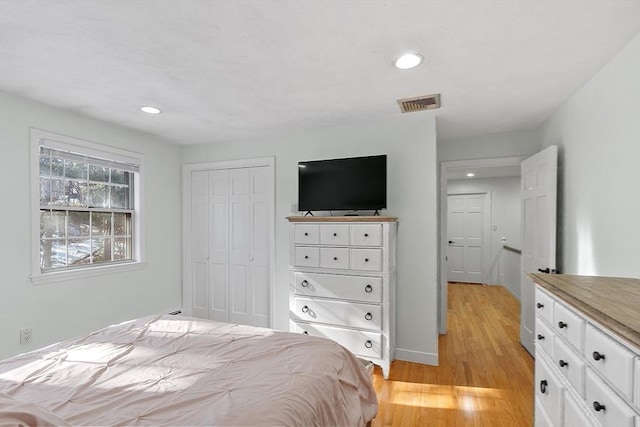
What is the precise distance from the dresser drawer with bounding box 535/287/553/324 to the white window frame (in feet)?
12.4

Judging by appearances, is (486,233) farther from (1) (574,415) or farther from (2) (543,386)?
(1) (574,415)

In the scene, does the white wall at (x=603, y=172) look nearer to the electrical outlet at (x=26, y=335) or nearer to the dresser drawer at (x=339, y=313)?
the dresser drawer at (x=339, y=313)

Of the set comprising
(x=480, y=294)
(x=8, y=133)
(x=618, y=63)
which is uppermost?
(x=618, y=63)

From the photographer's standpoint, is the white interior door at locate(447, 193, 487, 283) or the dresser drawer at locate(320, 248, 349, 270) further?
the white interior door at locate(447, 193, 487, 283)

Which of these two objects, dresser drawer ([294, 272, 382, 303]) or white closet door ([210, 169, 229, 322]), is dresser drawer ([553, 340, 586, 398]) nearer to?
dresser drawer ([294, 272, 382, 303])

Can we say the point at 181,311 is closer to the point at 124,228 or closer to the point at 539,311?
the point at 124,228

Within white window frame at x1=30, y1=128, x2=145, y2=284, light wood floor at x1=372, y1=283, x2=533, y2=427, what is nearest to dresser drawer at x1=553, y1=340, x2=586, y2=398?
light wood floor at x1=372, y1=283, x2=533, y2=427

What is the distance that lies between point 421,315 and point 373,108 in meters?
2.06

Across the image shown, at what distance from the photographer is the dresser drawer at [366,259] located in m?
2.81

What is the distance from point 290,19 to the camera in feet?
5.12

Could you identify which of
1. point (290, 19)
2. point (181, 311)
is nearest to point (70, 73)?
point (290, 19)

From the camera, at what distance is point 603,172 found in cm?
208

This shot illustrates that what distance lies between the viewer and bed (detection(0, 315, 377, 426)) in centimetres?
106

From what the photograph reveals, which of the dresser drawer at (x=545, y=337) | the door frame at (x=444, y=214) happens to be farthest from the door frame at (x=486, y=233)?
the dresser drawer at (x=545, y=337)
